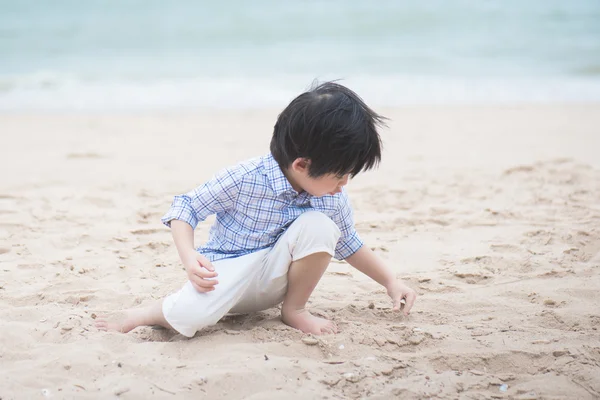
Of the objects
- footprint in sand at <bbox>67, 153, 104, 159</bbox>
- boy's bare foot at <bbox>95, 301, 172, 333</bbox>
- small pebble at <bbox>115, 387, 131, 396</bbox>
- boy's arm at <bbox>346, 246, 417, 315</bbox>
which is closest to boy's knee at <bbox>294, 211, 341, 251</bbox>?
boy's arm at <bbox>346, 246, 417, 315</bbox>

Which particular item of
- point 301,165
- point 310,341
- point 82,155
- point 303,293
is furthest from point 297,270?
point 82,155

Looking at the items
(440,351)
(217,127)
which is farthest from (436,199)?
(217,127)

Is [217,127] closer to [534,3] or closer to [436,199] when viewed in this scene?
[436,199]

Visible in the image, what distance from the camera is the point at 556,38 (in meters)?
13.0

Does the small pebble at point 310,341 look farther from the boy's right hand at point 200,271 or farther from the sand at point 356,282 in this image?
the boy's right hand at point 200,271

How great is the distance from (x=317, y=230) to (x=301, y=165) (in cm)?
20

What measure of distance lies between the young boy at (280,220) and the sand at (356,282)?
0.08 meters

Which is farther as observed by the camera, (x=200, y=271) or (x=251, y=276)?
(x=251, y=276)

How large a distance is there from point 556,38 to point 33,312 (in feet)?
41.2

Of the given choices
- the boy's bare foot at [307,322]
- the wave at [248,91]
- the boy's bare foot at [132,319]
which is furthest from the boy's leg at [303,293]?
the wave at [248,91]

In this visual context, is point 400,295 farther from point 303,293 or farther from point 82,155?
point 82,155

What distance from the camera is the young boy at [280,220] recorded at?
6.58ft

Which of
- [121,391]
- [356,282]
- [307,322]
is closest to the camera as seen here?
[121,391]

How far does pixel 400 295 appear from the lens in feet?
7.63
